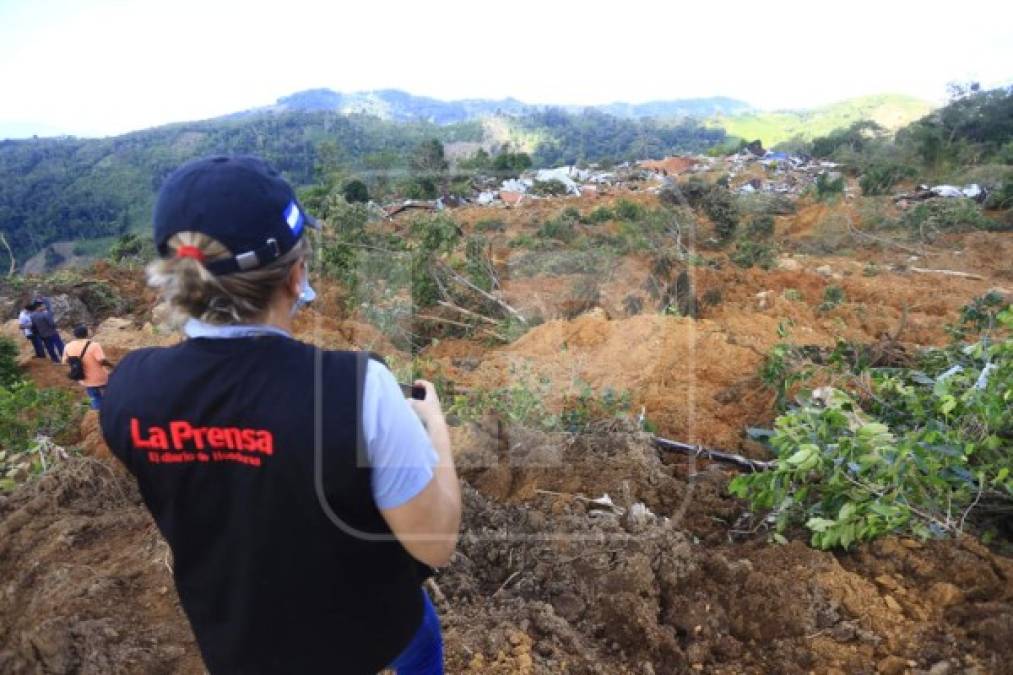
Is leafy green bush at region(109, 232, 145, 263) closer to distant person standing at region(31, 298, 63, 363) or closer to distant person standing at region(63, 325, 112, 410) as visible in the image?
distant person standing at region(31, 298, 63, 363)

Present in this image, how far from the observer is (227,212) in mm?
871

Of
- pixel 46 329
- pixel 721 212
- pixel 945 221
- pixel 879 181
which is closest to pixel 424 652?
pixel 46 329

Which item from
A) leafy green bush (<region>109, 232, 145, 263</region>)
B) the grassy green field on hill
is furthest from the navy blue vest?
the grassy green field on hill

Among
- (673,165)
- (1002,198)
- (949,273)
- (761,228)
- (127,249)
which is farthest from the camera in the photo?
(673,165)

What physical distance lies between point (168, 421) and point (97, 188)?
55.7 m

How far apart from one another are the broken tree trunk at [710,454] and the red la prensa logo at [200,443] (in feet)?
8.89

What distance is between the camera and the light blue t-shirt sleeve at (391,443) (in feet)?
2.81

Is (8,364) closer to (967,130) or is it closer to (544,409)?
(544,409)

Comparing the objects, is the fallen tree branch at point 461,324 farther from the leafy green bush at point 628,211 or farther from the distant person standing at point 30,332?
the leafy green bush at point 628,211

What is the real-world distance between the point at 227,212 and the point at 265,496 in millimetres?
422

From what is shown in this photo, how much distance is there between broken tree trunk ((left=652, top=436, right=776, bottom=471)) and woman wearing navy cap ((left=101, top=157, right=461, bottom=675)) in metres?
2.48

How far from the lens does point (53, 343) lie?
→ 7.12m

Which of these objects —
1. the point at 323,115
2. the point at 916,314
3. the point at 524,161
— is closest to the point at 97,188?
the point at 323,115

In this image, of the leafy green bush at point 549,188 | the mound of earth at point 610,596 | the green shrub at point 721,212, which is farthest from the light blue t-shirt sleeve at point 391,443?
the leafy green bush at point 549,188
